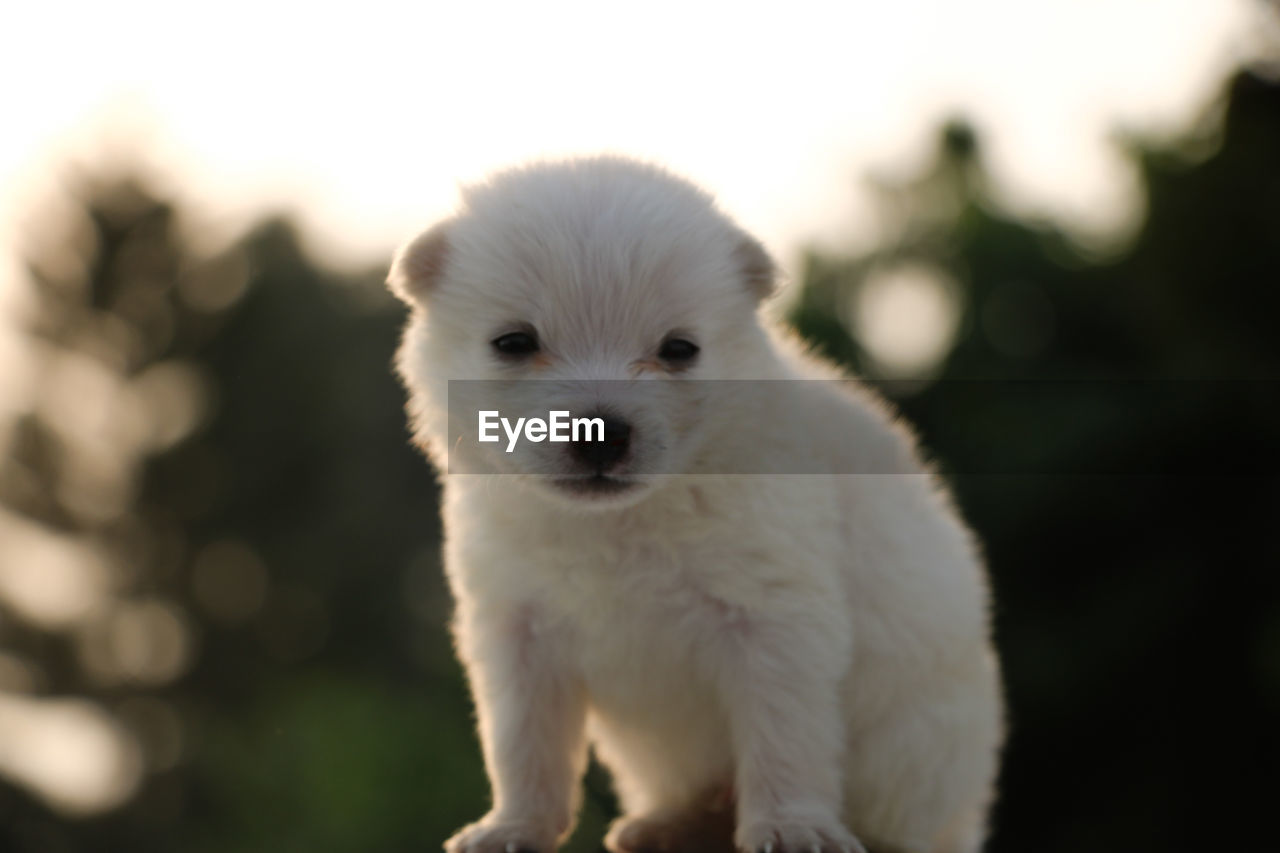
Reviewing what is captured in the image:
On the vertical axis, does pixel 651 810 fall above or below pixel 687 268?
below

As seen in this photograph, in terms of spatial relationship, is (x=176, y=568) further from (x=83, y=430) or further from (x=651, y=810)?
(x=651, y=810)

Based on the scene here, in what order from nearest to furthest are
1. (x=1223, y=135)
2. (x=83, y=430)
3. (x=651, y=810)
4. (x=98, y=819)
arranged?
1. (x=651, y=810)
2. (x=1223, y=135)
3. (x=98, y=819)
4. (x=83, y=430)

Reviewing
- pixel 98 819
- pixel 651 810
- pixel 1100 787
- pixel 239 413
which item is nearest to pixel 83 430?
pixel 239 413

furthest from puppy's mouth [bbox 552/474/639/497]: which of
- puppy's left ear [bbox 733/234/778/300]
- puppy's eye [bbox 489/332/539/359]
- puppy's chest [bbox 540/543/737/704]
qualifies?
puppy's left ear [bbox 733/234/778/300]

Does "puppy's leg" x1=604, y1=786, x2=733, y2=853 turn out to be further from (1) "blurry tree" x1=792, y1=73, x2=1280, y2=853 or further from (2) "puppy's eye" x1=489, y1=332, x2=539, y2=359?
(1) "blurry tree" x1=792, y1=73, x2=1280, y2=853

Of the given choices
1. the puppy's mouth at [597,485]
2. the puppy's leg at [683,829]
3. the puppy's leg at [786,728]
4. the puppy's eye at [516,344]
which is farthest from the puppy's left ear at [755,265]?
the puppy's leg at [683,829]

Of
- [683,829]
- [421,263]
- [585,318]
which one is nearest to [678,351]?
[585,318]

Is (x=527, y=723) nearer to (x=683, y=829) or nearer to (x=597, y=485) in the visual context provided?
(x=683, y=829)
